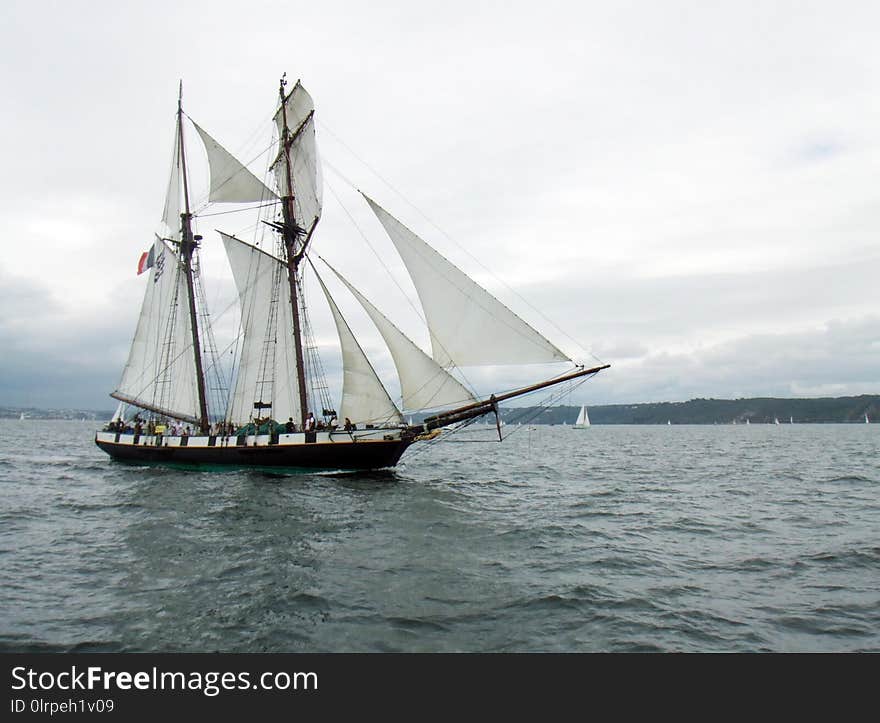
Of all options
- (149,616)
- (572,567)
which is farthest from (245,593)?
(572,567)

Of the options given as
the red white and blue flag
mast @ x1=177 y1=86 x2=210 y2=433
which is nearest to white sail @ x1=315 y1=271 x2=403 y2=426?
mast @ x1=177 y1=86 x2=210 y2=433

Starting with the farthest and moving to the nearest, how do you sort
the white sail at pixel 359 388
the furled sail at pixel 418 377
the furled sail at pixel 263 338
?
the furled sail at pixel 263 338 < the white sail at pixel 359 388 < the furled sail at pixel 418 377

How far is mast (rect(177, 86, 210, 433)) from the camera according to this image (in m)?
41.0

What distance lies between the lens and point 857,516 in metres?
21.2

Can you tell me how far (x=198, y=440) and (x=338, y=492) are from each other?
14536 millimetres

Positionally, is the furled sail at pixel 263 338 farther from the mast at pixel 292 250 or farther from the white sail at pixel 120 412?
the white sail at pixel 120 412

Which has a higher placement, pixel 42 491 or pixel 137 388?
pixel 137 388

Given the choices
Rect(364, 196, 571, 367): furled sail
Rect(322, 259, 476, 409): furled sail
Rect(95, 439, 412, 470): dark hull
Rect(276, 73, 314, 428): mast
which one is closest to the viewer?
Rect(364, 196, 571, 367): furled sail

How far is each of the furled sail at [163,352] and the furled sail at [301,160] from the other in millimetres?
10488

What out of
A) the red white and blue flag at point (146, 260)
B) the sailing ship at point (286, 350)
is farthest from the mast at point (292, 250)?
the red white and blue flag at point (146, 260)

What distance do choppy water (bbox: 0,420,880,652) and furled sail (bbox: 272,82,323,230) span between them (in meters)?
19.8

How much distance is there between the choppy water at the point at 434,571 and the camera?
31.7ft

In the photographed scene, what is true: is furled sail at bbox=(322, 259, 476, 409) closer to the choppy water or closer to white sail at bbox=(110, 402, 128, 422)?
the choppy water
